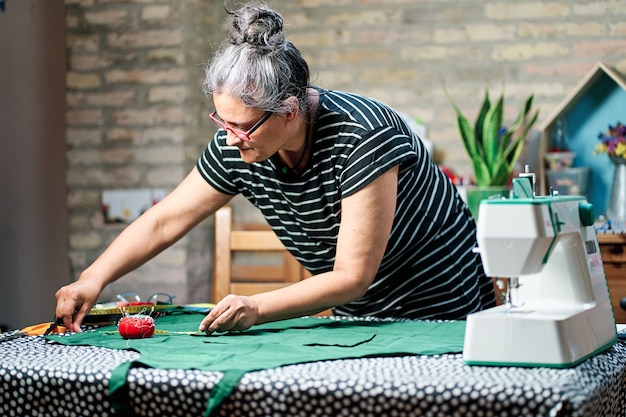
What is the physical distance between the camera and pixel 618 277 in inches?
144

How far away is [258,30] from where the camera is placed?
194 cm

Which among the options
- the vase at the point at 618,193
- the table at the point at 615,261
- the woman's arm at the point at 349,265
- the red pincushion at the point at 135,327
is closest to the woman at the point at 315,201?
the woman's arm at the point at 349,265

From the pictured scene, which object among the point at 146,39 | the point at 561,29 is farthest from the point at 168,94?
the point at 561,29

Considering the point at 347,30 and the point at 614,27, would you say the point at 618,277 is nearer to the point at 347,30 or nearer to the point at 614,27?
the point at 614,27

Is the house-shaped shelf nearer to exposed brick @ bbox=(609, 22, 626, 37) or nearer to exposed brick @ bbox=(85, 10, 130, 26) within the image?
exposed brick @ bbox=(609, 22, 626, 37)

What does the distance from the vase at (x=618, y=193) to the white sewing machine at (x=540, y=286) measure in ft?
8.08

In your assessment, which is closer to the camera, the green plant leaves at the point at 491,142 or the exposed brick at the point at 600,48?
the green plant leaves at the point at 491,142

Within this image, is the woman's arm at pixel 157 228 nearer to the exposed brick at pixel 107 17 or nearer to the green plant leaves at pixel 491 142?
the green plant leaves at pixel 491 142

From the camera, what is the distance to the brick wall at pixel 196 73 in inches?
169

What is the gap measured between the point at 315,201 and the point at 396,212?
19 centimetres

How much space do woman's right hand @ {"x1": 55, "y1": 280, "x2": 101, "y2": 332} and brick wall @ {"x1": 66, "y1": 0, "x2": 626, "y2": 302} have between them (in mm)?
2205

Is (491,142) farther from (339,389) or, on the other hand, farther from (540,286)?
(339,389)

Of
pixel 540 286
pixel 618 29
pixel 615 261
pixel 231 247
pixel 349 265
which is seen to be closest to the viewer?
pixel 540 286

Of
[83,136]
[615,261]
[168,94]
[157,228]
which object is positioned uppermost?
[168,94]
